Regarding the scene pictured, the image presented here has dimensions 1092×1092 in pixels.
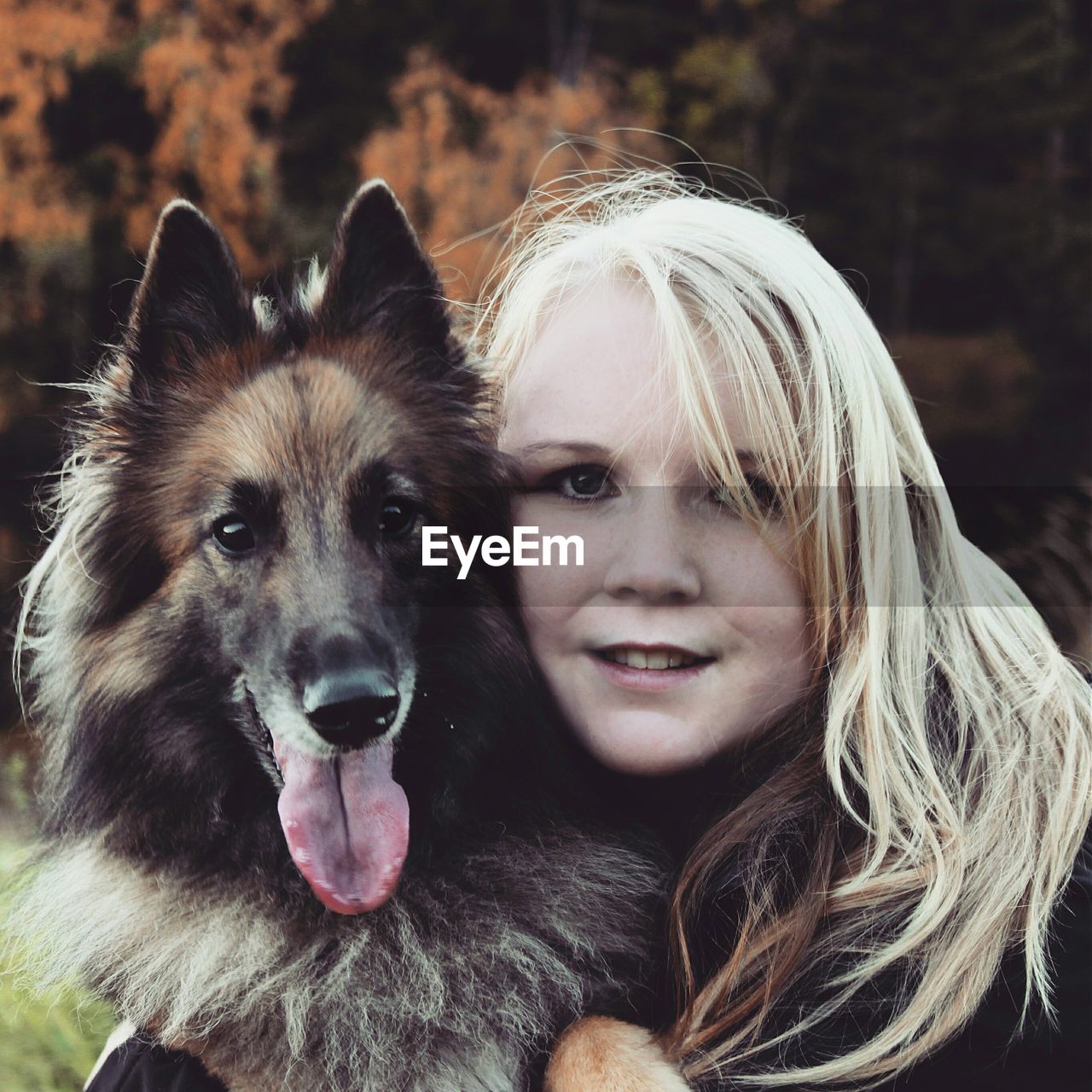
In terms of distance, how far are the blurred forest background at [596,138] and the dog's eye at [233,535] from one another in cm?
729

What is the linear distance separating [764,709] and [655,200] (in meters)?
1.20

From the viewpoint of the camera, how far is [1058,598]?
16.6 feet

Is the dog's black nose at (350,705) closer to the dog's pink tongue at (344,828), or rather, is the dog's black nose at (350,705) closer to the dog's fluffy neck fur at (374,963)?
the dog's pink tongue at (344,828)

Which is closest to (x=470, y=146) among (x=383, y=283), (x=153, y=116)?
(x=153, y=116)

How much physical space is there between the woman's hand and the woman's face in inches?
17.0

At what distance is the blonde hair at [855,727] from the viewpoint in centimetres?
165

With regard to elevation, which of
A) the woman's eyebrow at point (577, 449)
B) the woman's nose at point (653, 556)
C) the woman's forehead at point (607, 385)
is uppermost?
the woman's forehead at point (607, 385)

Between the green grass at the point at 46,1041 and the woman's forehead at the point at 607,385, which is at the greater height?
the woman's forehead at the point at 607,385

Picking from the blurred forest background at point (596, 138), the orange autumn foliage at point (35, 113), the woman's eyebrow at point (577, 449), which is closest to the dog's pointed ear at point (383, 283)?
the woman's eyebrow at point (577, 449)

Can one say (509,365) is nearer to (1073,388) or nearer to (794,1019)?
(794,1019)

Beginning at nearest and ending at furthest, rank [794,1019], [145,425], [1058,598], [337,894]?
[794,1019] → [337,894] → [145,425] → [1058,598]

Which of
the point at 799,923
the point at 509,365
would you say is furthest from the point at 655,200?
the point at 799,923

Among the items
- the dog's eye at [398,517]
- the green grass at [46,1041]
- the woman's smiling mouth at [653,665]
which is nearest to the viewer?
the woman's smiling mouth at [653,665]

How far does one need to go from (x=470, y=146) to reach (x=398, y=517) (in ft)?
37.2
